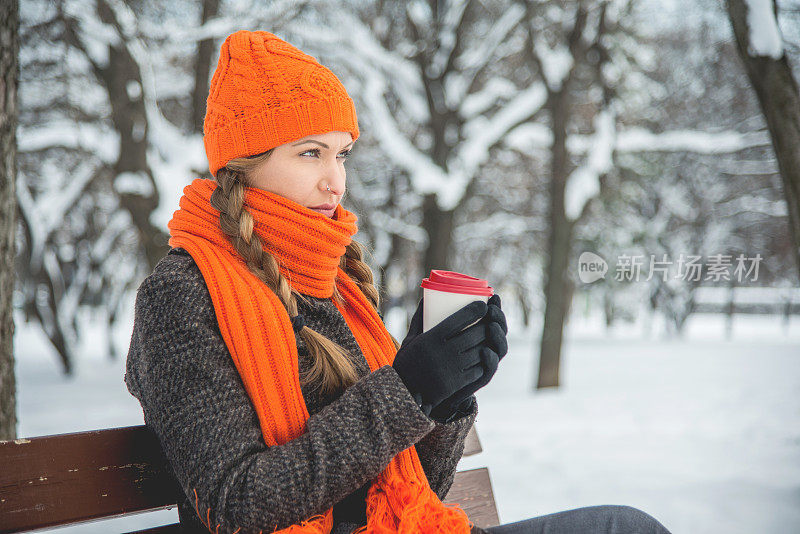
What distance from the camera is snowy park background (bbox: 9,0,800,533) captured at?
203 inches

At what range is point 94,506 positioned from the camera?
1.55 m

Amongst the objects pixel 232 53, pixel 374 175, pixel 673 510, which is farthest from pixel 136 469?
pixel 374 175

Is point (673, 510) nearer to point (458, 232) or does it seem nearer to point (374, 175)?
point (374, 175)

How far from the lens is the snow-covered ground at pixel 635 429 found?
405 centimetres

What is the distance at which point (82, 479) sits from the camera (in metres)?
1.55

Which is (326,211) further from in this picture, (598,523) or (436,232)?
(436,232)

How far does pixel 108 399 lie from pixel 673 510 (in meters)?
7.39

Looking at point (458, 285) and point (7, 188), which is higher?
point (7, 188)

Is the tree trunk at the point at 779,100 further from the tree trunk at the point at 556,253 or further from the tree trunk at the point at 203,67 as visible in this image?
the tree trunk at the point at 203,67

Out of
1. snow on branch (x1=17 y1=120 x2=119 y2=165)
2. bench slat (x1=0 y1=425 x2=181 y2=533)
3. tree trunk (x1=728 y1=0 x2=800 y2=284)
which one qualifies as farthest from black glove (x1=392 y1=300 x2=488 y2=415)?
snow on branch (x1=17 y1=120 x2=119 y2=165)

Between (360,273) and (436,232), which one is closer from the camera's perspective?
(360,273)

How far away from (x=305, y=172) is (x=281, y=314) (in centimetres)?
34

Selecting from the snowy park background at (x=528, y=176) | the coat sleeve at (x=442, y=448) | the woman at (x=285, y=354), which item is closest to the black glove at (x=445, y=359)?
the woman at (x=285, y=354)

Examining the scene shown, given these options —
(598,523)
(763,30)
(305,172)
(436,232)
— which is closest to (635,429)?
(436,232)
